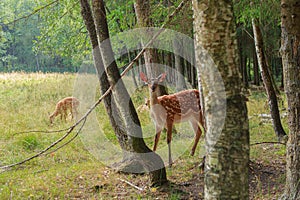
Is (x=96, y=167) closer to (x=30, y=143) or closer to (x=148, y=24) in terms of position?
(x=30, y=143)

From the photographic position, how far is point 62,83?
20328 millimetres

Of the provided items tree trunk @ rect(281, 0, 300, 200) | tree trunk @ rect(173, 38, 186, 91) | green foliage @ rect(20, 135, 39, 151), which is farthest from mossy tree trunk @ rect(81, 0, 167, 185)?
tree trunk @ rect(173, 38, 186, 91)

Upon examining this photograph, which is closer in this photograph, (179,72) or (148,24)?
(148,24)

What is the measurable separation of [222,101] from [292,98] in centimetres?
180

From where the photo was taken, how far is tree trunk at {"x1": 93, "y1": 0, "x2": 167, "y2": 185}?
17.5 feet

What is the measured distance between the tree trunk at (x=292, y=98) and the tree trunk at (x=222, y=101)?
1.52m

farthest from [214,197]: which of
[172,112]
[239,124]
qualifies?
[172,112]

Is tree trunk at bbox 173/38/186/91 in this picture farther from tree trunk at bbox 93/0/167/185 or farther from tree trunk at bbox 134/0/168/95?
tree trunk at bbox 93/0/167/185

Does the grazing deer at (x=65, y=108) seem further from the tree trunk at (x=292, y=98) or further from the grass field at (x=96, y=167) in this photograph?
the tree trunk at (x=292, y=98)

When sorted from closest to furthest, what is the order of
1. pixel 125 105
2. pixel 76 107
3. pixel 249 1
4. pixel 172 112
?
1. pixel 125 105
2. pixel 249 1
3. pixel 172 112
4. pixel 76 107

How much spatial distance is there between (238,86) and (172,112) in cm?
513

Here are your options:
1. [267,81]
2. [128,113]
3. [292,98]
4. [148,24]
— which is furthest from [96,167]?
[292,98]

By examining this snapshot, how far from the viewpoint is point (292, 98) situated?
153 inches

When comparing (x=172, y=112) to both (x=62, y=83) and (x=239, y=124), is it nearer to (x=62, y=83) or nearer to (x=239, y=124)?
(x=239, y=124)
